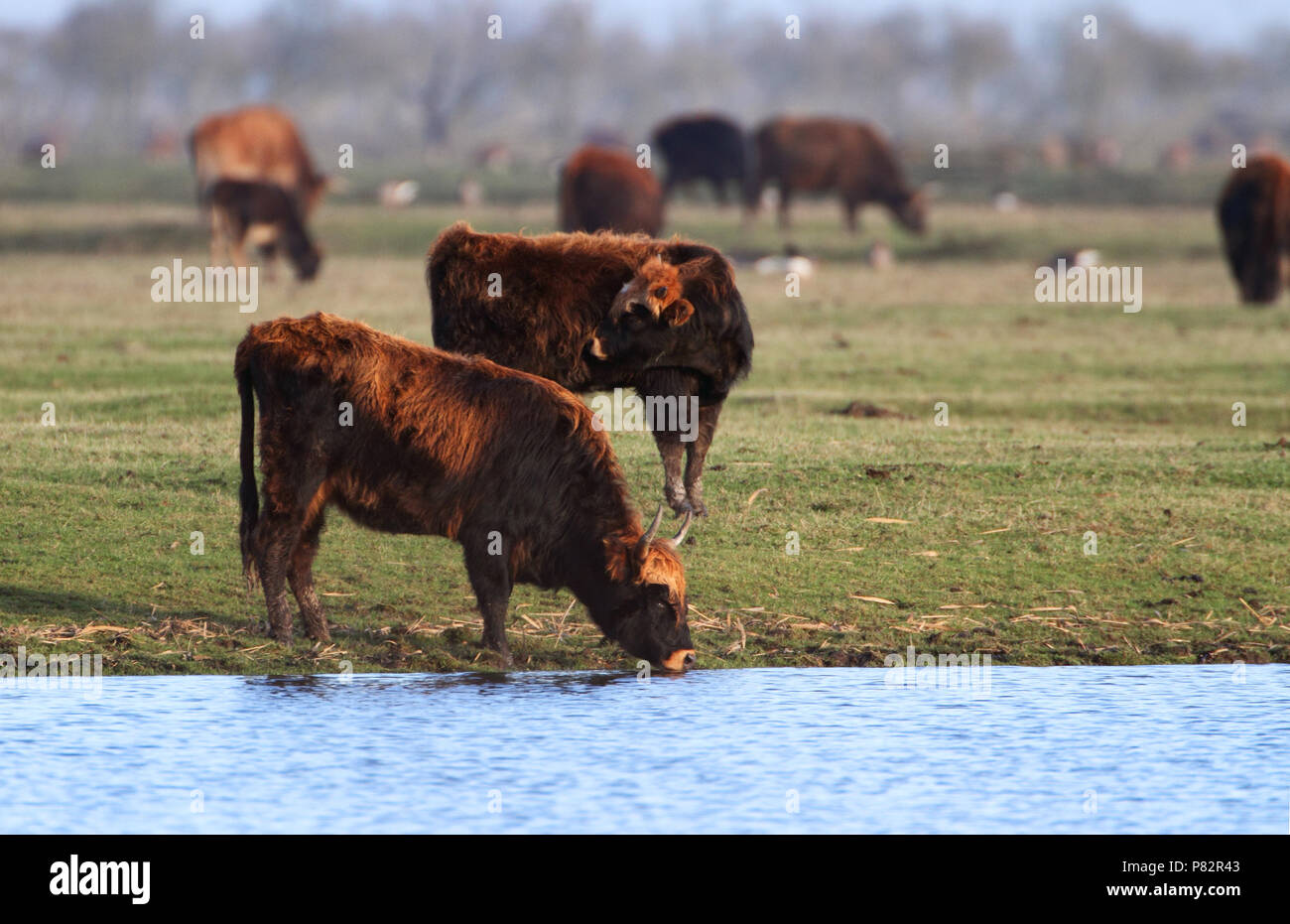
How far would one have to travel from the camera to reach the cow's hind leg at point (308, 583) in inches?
366

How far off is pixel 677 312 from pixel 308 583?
106 inches

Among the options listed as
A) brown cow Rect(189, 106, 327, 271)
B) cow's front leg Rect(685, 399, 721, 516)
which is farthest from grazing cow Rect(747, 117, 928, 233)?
cow's front leg Rect(685, 399, 721, 516)

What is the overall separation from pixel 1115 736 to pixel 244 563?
4.21 metres

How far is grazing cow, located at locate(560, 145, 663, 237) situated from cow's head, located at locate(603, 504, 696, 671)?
19.3 m

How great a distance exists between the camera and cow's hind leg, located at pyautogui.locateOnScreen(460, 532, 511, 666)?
9.05m

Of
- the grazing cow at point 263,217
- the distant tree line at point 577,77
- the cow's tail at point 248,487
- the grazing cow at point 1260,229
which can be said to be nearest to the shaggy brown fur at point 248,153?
the grazing cow at point 263,217

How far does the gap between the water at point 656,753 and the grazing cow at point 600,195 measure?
1948 cm

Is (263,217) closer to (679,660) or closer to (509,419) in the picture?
(509,419)

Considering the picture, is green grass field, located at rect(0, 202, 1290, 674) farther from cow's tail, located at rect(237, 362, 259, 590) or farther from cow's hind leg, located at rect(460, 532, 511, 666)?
cow's tail, located at rect(237, 362, 259, 590)

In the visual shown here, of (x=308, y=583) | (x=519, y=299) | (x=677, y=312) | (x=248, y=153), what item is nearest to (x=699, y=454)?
(x=677, y=312)

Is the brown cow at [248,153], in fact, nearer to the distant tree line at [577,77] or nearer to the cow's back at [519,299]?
the cow's back at [519,299]

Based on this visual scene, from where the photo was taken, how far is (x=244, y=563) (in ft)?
30.7

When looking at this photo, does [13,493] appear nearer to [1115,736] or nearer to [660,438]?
Answer: [660,438]

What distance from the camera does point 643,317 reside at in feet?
34.9
